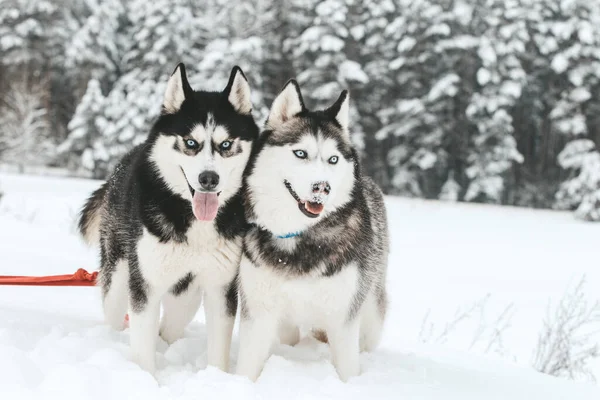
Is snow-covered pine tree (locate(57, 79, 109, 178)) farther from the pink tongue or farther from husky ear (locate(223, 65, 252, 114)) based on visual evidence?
the pink tongue

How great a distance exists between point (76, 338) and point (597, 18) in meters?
21.4

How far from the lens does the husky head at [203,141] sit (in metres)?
2.80

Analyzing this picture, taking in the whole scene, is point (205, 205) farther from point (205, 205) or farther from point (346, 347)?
point (346, 347)

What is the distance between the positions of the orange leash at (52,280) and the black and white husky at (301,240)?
5.01 feet

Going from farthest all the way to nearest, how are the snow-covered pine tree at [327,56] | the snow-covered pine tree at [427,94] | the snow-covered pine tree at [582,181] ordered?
the snow-covered pine tree at [427,94]
the snow-covered pine tree at [327,56]
the snow-covered pine tree at [582,181]

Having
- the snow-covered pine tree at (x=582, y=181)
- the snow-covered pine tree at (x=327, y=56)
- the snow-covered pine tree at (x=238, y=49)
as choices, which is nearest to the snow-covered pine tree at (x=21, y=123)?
the snow-covered pine tree at (x=238, y=49)

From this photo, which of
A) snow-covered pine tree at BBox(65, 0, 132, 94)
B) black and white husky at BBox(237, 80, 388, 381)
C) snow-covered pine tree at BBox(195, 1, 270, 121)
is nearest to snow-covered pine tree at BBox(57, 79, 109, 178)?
snow-covered pine tree at BBox(65, 0, 132, 94)

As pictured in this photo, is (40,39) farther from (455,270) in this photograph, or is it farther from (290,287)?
(290,287)

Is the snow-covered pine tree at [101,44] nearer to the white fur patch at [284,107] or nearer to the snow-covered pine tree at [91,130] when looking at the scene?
the snow-covered pine tree at [91,130]

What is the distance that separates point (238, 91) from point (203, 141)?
0.44 meters

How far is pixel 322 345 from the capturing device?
12.2 feet

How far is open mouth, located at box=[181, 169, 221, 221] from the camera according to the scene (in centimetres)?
280

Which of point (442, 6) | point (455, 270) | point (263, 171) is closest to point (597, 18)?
point (442, 6)

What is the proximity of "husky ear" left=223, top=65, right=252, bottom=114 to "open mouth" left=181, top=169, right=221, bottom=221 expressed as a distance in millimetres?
591
